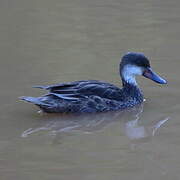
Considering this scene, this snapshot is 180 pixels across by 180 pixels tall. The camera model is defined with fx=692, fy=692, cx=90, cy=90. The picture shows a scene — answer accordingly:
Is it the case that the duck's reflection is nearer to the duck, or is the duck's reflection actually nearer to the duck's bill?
the duck

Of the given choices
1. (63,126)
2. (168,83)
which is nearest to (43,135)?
(63,126)

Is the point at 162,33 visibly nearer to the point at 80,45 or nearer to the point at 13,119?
the point at 80,45

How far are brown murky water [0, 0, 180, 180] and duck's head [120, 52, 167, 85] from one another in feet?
1.02

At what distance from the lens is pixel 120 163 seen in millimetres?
7547

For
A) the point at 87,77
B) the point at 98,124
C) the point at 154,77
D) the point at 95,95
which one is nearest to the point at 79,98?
the point at 95,95

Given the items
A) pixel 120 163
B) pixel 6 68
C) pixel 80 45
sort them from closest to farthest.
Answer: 1. pixel 120 163
2. pixel 6 68
3. pixel 80 45

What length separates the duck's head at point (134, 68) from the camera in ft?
33.7

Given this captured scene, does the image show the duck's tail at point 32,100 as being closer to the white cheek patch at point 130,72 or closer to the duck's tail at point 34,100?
the duck's tail at point 34,100

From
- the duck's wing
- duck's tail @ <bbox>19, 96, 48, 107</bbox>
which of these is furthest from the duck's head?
duck's tail @ <bbox>19, 96, 48, 107</bbox>

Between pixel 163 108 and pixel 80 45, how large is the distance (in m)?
3.98

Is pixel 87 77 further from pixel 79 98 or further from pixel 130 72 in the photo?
pixel 79 98

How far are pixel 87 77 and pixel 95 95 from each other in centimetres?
151

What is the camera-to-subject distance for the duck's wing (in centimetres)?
955

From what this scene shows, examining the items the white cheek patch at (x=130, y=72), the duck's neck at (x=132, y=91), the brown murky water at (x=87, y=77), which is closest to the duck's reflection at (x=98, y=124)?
the brown murky water at (x=87, y=77)
